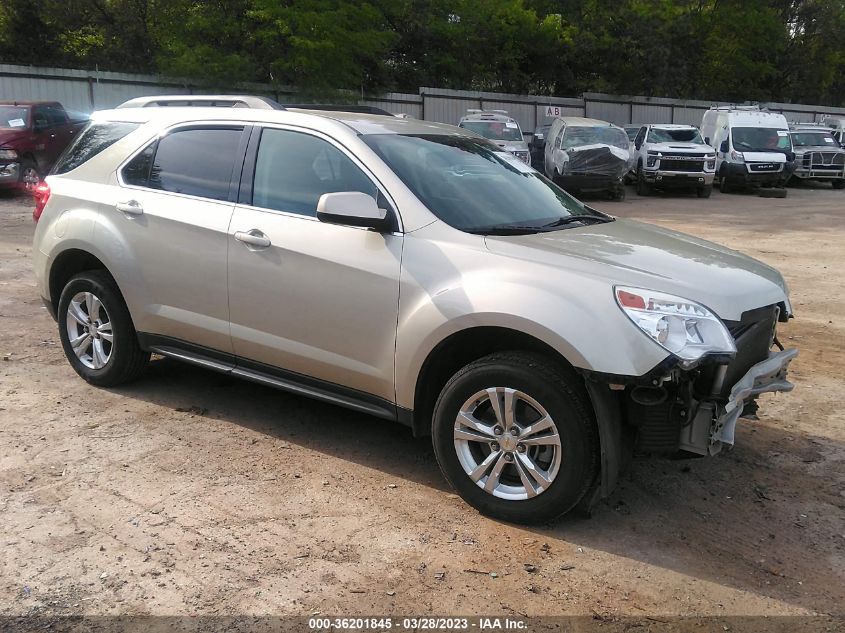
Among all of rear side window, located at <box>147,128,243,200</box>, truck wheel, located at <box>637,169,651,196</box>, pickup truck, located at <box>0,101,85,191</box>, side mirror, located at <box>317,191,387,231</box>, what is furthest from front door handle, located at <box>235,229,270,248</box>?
truck wheel, located at <box>637,169,651,196</box>

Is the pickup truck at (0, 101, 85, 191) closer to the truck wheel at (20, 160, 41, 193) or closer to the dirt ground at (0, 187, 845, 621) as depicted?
the truck wheel at (20, 160, 41, 193)

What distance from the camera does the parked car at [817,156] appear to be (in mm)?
26000

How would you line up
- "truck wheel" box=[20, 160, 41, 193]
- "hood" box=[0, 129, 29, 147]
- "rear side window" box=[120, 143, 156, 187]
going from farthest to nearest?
1. "truck wheel" box=[20, 160, 41, 193]
2. "hood" box=[0, 129, 29, 147]
3. "rear side window" box=[120, 143, 156, 187]

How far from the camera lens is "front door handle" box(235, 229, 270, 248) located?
14.9 ft

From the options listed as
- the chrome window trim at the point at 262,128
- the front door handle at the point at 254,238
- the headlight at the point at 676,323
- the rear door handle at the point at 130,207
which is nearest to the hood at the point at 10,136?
the chrome window trim at the point at 262,128

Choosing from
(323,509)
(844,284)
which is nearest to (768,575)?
(323,509)

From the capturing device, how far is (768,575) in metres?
3.51

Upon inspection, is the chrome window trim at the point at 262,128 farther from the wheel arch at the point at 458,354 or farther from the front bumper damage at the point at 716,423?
the front bumper damage at the point at 716,423

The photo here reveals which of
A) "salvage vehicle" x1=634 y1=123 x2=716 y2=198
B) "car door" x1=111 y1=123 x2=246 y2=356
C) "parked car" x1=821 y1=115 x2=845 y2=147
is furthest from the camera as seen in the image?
"parked car" x1=821 y1=115 x2=845 y2=147

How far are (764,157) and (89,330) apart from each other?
22.0 m

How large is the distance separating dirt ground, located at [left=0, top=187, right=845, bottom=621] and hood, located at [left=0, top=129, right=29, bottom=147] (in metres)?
12.9

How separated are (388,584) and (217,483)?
1.28 m

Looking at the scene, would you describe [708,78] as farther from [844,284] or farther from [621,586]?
[621,586]

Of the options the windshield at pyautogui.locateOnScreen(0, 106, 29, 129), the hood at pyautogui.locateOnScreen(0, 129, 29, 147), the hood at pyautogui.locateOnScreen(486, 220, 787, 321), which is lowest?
the hood at pyautogui.locateOnScreen(486, 220, 787, 321)
